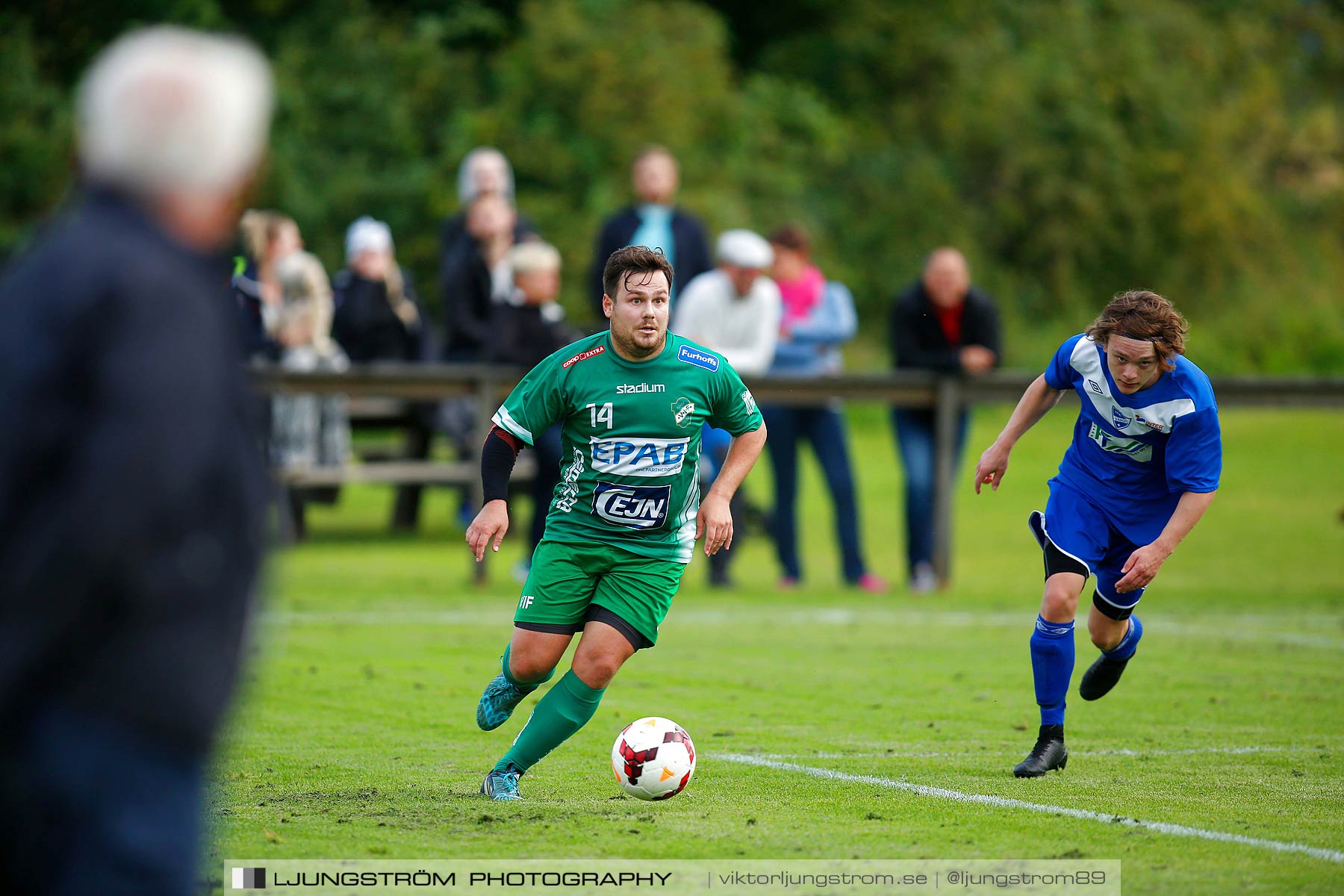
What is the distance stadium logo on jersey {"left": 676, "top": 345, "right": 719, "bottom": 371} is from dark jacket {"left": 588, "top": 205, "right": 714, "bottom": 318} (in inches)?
258

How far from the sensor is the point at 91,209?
267cm

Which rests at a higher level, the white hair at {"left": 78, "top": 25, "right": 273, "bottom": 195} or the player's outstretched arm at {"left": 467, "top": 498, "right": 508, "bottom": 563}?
the white hair at {"left": 78, "top": 25, "right": 273, "bottom": 195}

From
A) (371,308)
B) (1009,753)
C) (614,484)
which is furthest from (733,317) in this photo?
(614,484)

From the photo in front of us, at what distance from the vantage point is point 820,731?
711 cm

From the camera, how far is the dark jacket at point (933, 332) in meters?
12.6

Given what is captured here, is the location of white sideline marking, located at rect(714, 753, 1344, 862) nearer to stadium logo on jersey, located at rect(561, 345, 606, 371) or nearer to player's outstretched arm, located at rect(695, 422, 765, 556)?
player's outstretched arm, located at rect(695, 422, 765, 556)

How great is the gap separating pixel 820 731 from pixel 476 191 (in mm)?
7552

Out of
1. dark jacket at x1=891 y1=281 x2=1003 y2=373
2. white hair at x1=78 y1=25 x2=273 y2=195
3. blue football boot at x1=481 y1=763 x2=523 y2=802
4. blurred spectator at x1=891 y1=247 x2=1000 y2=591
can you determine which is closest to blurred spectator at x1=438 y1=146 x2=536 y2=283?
dark jacket at x1=891 y1=281 x2=1003 y2=373

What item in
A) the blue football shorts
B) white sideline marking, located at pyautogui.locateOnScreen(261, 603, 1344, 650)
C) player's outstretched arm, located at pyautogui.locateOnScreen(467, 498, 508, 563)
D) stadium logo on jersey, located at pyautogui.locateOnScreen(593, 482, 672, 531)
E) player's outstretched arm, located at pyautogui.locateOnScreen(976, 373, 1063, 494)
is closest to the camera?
player's outstretched arm, located at pyautogui.locateOnScreen(467, 498, 508, 563)

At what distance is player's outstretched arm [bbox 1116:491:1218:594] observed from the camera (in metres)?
6.21

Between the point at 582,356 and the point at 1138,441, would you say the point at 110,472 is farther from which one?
the point at 1138,441

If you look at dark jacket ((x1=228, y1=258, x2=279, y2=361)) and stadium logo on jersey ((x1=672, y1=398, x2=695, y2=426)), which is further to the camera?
dark jacket ((x1=228, y1=258, x2=279, y2=361))

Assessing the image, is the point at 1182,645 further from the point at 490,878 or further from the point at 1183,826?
the point at 490,878

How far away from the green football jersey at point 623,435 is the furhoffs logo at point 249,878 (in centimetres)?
180
